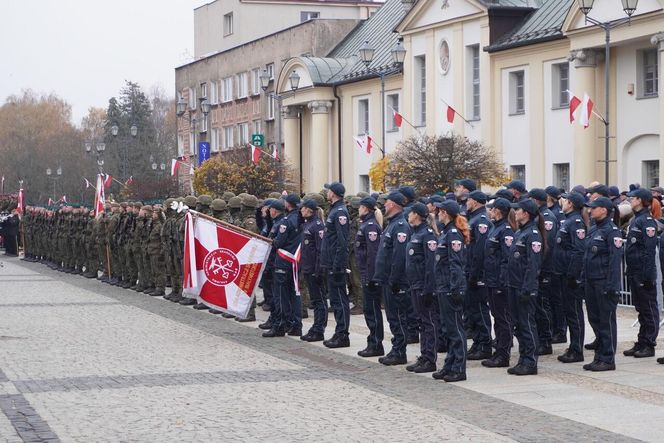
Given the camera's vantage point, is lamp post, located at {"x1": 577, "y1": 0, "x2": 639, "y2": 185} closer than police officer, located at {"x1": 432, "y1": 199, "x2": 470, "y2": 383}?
No

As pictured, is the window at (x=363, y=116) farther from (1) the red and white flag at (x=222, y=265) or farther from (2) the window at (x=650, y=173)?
(1) the red and white flag at (x=222, y=265)

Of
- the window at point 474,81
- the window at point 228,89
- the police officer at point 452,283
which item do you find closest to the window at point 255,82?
the window at point 228,89

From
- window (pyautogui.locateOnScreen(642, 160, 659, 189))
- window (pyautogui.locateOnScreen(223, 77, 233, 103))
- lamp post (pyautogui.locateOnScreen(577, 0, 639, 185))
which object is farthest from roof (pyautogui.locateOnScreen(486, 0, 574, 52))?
window (pyautogui.locateOnScreen(223, 77, 233, 103))

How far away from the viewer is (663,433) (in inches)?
402

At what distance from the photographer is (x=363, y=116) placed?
5003cm

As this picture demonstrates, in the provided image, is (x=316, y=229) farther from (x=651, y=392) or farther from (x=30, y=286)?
(x=30, y=286)

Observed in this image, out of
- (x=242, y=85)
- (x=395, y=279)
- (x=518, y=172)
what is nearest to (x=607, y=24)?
(x=518, y=172)

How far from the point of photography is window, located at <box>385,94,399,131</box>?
47.4 m

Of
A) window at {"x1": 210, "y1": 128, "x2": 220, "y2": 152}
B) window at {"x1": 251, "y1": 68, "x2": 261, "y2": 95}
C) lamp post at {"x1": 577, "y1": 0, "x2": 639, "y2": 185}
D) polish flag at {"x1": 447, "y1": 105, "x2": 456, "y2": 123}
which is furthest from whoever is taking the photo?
Result: window at {"x1": 210, "y1": 128, "x2": 220, "y2": 152}

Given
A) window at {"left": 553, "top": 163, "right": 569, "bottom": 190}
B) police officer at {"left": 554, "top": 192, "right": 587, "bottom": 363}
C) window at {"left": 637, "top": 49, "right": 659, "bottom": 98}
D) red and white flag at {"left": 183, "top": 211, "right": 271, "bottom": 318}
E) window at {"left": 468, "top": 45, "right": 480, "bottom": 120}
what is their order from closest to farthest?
police officer at {"left": 554, "top": 192, "right": 587, "bottom": 363} < red and white flag at {"left": 183, "top": 211, "right": 271, "bottom": 318} < window at {"left": 637, "top": 49, "right": 659, "bottom": 98} < window at {"left": 553, "top": 163, "right": 569, "bottom": 190} < window at {"left": 468, "top": 45, "right": 480, "bottom": 120}

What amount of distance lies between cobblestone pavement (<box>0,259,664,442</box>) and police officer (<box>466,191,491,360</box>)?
781 millimetres

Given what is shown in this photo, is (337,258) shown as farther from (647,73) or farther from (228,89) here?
(228,89)

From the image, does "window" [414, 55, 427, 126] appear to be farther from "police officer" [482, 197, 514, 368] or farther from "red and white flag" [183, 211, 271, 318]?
A: "police officer" [482, 197, 514, 368]

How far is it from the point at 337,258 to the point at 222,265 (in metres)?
4.09
